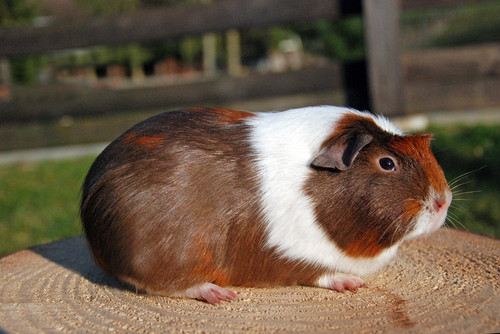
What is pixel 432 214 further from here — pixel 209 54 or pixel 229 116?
pixel 209 54

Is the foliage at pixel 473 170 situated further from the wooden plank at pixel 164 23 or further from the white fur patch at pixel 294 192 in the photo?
the white fur patch at pixel 294 192

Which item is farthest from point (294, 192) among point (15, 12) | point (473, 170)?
point (15, 12)

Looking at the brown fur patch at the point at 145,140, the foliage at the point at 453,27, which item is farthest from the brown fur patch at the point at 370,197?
the foliage at the point at 453,27

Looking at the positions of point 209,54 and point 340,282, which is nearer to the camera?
point 340,282

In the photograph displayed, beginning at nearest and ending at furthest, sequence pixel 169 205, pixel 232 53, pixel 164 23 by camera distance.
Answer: pixel 169 205 → pixel 164 23 → pixel 232 53

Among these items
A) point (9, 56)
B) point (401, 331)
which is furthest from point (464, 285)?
point (9, 56)

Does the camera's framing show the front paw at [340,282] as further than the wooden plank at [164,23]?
No

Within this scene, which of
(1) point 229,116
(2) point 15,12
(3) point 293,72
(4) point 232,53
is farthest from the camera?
(4) point 232,53

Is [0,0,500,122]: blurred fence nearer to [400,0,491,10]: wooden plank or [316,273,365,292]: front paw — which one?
[400,0,491,10]: wooden plank
